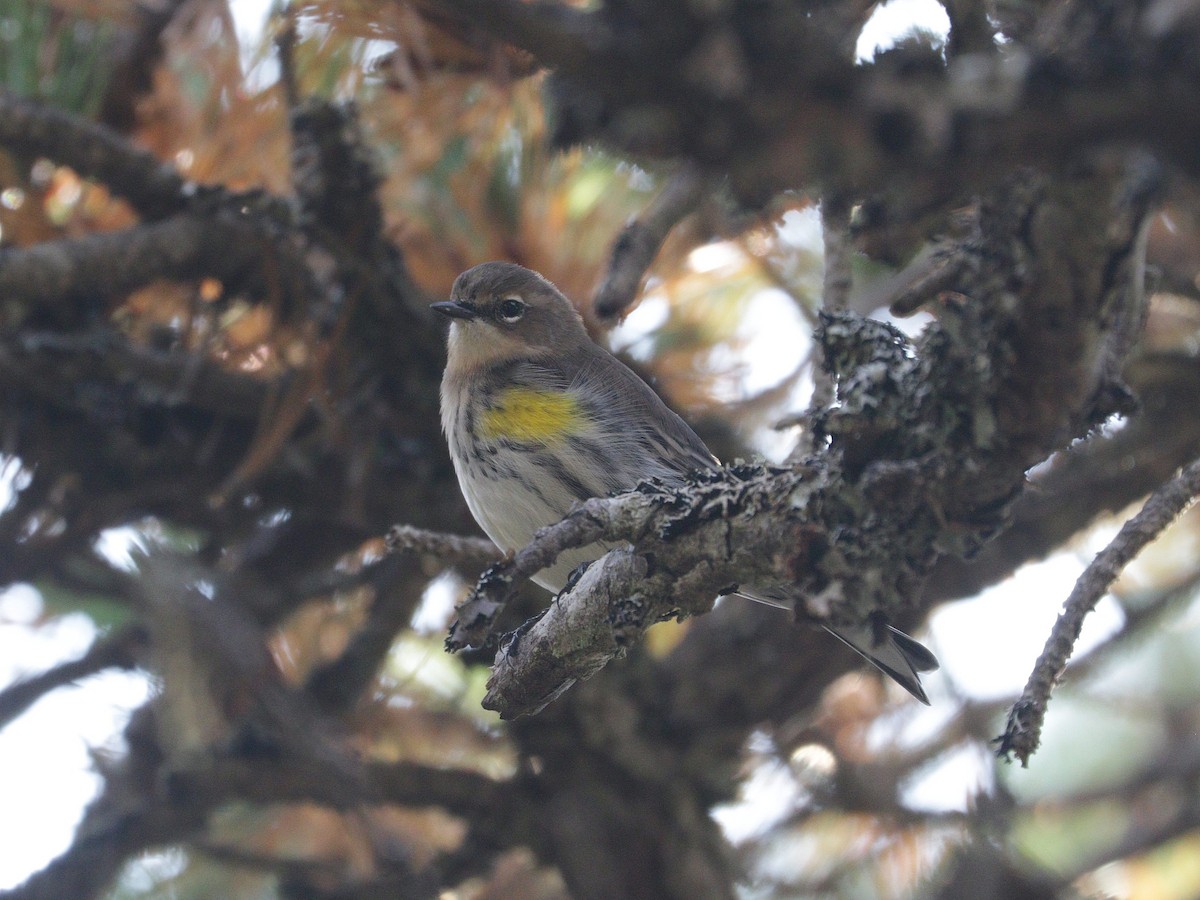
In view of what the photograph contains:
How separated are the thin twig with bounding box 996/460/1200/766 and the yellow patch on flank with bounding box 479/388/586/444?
6.22 ft

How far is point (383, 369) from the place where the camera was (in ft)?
11.6

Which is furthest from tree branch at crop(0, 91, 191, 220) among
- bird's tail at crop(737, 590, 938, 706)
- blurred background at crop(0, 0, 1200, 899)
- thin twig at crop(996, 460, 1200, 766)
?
thin twig at crop(996, 460, 1200, 766)

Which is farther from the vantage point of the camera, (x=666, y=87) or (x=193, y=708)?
(x=193, y=708)

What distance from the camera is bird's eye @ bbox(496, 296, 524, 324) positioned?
147 inches

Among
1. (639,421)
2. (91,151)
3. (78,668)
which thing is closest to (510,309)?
(639,421)

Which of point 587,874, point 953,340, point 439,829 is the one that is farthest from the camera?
point 439,829

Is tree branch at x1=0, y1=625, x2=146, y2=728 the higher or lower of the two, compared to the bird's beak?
lower

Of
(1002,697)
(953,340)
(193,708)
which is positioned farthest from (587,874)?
(953,340)

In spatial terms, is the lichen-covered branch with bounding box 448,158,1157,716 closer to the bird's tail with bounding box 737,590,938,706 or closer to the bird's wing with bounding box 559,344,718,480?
the bird's tail with bounding box 737,590,938,706

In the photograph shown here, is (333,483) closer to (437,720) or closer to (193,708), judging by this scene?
(193,708)

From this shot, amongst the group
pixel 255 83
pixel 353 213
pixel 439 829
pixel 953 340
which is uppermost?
pixel 255 83

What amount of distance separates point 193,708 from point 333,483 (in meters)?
0.80

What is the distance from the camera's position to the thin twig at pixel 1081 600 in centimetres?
141

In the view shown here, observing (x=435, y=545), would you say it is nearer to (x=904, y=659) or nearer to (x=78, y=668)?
(x=904, y=659)
